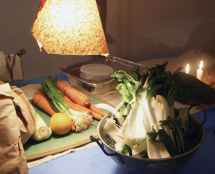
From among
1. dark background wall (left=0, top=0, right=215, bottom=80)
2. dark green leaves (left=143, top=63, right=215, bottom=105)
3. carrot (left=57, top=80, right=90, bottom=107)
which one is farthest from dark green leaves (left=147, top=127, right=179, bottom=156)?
dark background wall (left=0, top=0, right=215, bottom=80)

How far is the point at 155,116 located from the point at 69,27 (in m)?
0.36

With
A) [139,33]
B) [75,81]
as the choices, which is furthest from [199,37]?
[75,81]

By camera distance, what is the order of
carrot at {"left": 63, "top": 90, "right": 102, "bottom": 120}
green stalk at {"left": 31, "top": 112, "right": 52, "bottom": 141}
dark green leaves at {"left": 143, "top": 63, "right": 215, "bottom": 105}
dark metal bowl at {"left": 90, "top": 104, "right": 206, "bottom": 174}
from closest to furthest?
dark metal bowl at {"left": 90, "top": 104, "right": 206, "bottom": 174}, dark green leaves at {"left": 143, "top": 63, "right": 215, "bottom": 105}, green stalk at {"left": 31, "top": 112, "right": 52, "bottom": 141}, carrot at {"left": 63, "top": 90, "right": 102, "bottom": 120}

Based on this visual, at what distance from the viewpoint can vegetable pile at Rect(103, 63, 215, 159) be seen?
0.56 m

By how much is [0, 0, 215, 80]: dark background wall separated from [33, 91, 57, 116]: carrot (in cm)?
75

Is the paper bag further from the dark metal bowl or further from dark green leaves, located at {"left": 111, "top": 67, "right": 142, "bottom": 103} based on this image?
dark green leaves, located at {"left": 111, "top": 67, "right": 142, "bottom": 103}

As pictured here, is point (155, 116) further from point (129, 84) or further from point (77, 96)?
point (77, 96)

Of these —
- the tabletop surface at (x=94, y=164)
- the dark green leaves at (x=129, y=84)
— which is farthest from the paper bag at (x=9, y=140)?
the dark green leaves at (x=129, y=84)

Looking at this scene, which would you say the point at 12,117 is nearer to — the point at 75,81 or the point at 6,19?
the point at 75,81

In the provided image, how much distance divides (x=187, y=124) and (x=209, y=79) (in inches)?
23.8

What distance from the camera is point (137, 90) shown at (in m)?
0.67

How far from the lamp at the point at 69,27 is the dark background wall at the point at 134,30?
1063mm

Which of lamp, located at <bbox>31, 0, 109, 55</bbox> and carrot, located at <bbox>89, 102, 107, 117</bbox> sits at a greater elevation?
lamp, located at <bbox>31, 0, 109, 55</bbox>

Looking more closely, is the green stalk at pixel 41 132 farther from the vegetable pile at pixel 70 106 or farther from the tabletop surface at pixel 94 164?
the tabletop surface at pixel 94 164
